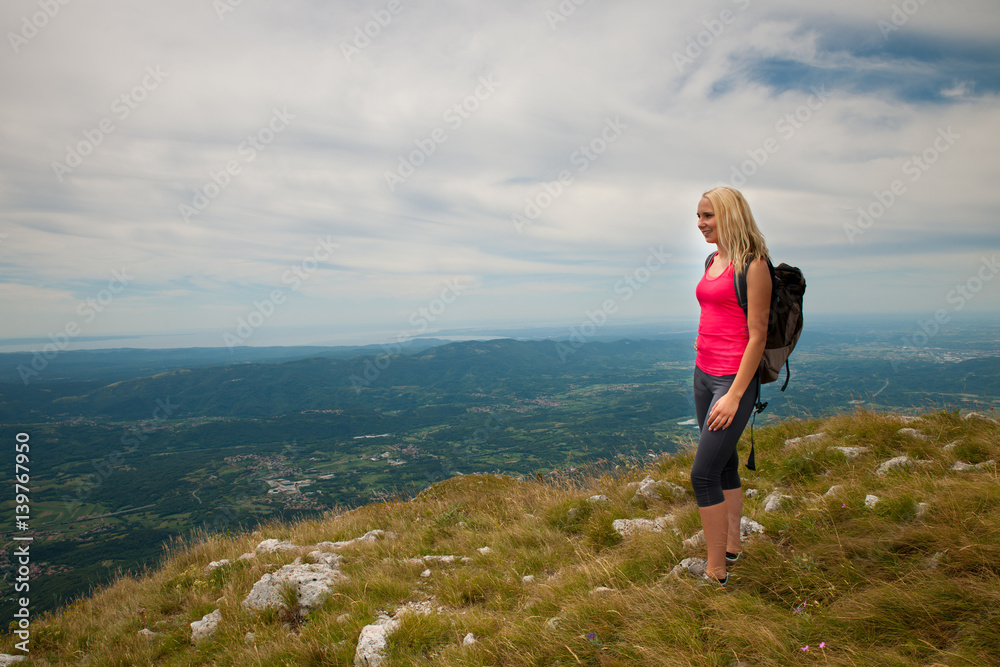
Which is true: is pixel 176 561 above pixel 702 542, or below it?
below

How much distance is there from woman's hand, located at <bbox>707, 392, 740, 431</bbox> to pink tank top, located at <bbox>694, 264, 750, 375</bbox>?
0.94 feet

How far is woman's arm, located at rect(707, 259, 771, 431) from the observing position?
3.13 metres

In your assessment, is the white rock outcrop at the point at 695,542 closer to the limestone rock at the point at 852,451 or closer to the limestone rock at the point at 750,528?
the limestone rock at the point at 750,528

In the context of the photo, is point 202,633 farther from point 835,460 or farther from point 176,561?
point 835,460

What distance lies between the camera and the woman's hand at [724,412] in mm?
3232

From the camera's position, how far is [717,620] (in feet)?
9.68

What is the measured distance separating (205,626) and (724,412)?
623 cm

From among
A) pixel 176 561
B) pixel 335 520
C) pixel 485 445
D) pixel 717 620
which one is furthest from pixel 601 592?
pixel 485 445

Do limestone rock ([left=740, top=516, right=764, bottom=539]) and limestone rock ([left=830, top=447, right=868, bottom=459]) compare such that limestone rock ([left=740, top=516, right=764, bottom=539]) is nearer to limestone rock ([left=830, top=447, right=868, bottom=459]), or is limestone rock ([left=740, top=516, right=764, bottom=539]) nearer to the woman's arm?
the woman's arm

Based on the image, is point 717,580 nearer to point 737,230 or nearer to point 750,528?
point 750,528

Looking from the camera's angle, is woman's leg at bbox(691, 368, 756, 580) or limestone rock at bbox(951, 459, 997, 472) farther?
limestone rock at bbox(951, 459, 997, 472)

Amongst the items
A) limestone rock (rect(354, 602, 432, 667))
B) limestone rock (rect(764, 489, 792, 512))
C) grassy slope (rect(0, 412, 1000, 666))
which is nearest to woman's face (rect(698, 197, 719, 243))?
grassy slope (rect(0, 412, 1000, 666))

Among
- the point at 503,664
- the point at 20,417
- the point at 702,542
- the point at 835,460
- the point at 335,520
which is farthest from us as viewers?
the point at 20,417

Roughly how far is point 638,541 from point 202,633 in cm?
518
